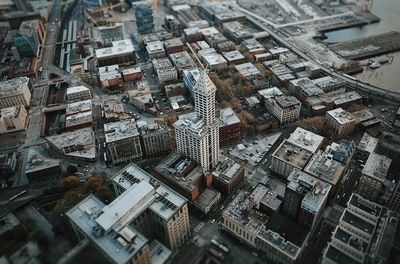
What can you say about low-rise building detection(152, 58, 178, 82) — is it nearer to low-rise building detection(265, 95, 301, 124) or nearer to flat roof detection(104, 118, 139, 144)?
flat roof detection(104, 118, 139, 144)

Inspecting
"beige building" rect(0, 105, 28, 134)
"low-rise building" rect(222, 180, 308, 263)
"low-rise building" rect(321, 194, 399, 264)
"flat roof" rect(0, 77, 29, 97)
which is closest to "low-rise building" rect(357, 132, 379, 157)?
"low-rise building" rect(321, 194, 399, 264)

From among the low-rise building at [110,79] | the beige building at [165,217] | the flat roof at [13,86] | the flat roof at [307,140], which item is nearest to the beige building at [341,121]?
the flat roof at [307,140]

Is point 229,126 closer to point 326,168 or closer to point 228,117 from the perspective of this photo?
point 228,117

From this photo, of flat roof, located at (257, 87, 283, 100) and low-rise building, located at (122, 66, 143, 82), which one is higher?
flat roof, located at (257, 87, 283, 100)

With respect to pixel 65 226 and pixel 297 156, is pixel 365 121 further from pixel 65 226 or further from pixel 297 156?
pixel 65 226

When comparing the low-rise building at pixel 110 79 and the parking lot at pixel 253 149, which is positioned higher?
the low-rise building at pixel 110 79

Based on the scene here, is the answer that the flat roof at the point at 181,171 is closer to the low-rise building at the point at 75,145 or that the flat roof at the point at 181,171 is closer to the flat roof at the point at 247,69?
the low-rise building at the point at 75,145
